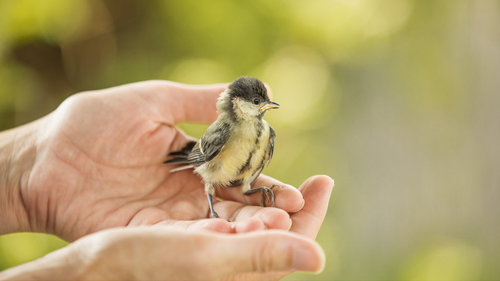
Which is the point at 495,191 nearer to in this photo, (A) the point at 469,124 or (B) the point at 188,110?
(A) the point at 469,124

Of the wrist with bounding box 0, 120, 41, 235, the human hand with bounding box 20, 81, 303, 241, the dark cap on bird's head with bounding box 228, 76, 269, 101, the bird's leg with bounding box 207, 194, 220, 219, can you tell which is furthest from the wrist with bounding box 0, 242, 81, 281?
the dark cap on bird's head with bounding box 228, 76, 269, 101

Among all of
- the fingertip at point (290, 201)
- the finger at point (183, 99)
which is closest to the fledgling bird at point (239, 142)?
the fingertip at point (290, 201)

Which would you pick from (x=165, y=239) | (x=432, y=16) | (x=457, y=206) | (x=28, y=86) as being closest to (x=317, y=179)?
(x=165, y=239)

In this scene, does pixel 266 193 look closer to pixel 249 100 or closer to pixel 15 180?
pixel 249 100

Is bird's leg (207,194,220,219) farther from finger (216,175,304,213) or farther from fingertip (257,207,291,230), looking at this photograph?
fingertip (257,207,291,230)

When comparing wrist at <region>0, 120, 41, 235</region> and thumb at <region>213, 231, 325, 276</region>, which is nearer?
thumb at <region>213, 231, 325, 276</region>

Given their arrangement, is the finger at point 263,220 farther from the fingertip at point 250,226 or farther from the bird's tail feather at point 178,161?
the bird's tail feather at point 178,161
